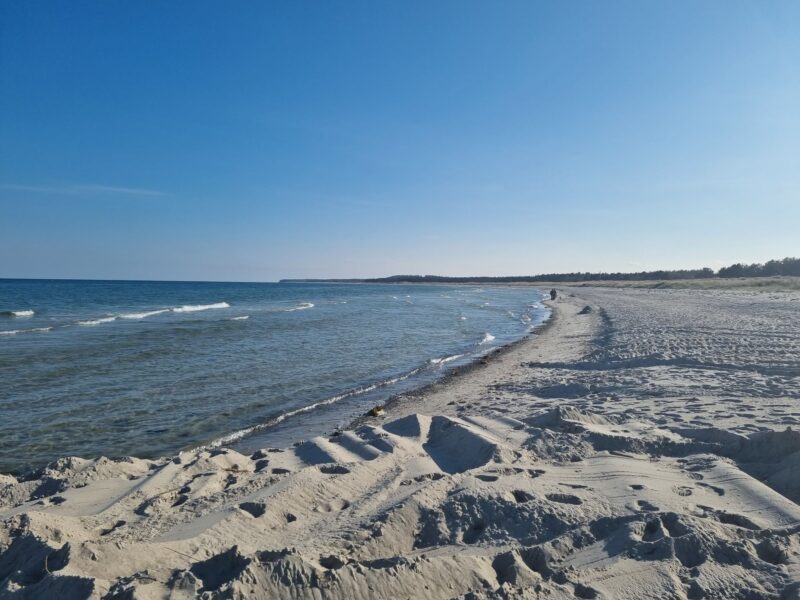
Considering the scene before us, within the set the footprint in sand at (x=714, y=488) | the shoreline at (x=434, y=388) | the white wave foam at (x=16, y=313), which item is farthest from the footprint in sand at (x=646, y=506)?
the white wave foam at (x=16, y=313)

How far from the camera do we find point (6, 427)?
8227mm

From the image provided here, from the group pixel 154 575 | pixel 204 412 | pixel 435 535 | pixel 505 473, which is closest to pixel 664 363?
pixel 505 473

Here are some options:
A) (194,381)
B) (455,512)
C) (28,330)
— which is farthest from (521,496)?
(28,330)

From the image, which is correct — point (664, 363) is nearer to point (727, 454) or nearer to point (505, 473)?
point (727, 454)

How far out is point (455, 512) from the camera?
155 inches

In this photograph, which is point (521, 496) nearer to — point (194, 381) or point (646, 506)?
point (646, 506)

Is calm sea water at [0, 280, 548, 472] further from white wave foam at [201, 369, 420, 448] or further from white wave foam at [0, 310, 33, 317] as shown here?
white wave foam at [0, 310, 33, 317]

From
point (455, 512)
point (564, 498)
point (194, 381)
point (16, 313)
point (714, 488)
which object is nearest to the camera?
point (455, 512)

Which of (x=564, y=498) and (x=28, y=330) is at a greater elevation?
(x=564, y=498)

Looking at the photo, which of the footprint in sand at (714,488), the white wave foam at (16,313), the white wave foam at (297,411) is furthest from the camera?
the white wave foam at (16,313)

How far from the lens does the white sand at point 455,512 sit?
301cm

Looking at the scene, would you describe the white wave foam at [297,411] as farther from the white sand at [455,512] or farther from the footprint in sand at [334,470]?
the footprint in sand at [334,470]

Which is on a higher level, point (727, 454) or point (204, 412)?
point (727, 454)

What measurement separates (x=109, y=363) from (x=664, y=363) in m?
15.0
